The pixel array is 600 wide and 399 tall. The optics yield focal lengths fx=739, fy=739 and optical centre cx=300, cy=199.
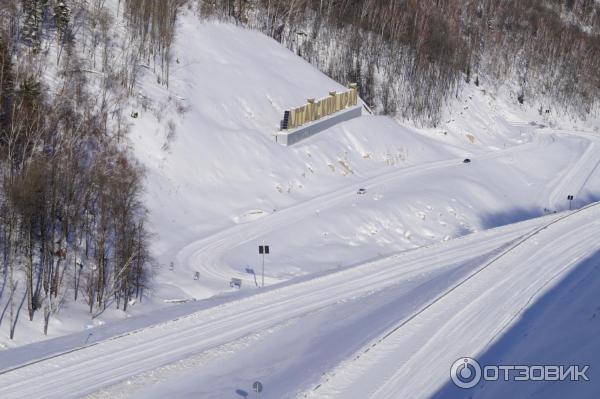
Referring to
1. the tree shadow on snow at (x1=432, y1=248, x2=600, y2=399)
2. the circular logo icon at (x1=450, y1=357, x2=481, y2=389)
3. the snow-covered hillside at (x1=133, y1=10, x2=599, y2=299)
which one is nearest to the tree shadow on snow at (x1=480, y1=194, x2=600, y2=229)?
the snow-covered hillside at (x1=133, y1=10, x2=599, y2=299)

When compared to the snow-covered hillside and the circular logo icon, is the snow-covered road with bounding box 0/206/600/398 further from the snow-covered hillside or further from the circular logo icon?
the snow-covered hillside

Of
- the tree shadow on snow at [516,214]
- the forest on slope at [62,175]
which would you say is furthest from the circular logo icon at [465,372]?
the tree shadow on snow at [516,214]

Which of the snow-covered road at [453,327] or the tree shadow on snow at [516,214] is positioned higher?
the snow-covered road at [453,327]

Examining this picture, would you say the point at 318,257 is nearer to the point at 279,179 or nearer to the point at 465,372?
A: the point at 279,179

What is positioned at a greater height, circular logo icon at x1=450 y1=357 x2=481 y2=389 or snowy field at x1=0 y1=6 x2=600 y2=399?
circular logo icon at x1=450 y1=357 x2=481 y2=389

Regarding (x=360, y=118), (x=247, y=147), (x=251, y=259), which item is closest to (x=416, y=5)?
(x=360, y=118)

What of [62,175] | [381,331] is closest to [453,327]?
[381,331]

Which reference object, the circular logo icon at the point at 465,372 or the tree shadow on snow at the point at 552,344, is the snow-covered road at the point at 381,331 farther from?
the tree shadow on snow at the point at 552,344
